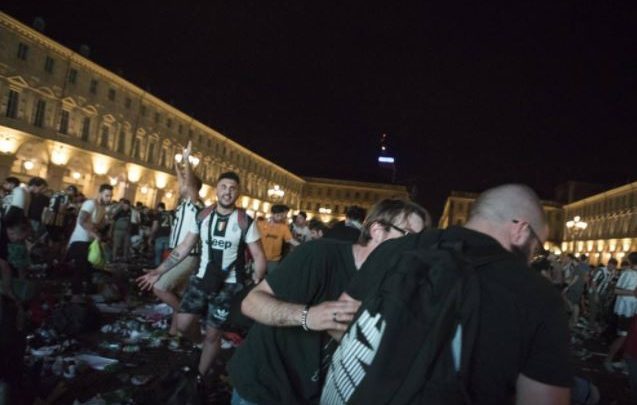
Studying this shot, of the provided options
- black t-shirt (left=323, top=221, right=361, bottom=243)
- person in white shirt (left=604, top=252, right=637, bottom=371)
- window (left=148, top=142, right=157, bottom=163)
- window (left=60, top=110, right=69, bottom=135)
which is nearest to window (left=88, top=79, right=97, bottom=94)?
window (left=60, top=110, right=69, bottom=135)

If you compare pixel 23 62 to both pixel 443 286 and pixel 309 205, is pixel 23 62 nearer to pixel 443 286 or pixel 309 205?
pixel 443 286

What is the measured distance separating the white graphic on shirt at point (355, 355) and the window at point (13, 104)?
130ft

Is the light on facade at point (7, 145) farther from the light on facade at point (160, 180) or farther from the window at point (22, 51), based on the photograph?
the light on facade at point (160, 180)

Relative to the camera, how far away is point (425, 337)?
145 centimetres

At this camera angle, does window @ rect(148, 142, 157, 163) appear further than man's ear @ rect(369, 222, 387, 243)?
Yes

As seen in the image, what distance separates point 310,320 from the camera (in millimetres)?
2152

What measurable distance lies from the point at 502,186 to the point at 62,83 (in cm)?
4423

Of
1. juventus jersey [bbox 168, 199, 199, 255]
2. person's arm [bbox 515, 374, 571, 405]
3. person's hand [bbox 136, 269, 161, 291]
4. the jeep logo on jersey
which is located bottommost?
person's hand [bbox 136, 269, 161, 291]

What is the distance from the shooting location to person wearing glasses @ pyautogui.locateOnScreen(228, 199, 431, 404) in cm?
243

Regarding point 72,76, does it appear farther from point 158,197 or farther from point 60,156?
point 158,197

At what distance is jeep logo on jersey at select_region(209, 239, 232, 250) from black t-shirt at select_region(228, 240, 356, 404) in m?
2.67

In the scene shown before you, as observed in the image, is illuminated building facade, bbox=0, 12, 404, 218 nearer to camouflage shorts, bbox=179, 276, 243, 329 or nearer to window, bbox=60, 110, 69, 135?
window, bbox=60, 110, 69, 135

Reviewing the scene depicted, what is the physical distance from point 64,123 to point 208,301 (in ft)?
135

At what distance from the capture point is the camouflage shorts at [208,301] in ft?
16.5
